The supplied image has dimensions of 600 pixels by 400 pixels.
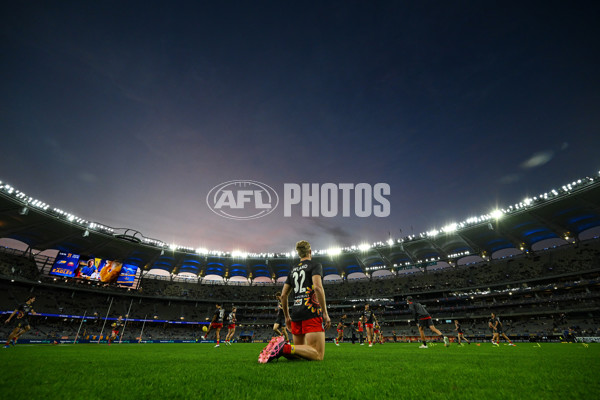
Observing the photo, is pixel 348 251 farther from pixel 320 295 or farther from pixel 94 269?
pixel 320 295

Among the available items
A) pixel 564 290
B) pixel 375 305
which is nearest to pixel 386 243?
pixel 375 305

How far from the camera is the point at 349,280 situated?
62000mm

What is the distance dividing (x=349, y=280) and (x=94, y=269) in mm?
49777

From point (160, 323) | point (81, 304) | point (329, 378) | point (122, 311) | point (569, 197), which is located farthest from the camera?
point (160, 323)

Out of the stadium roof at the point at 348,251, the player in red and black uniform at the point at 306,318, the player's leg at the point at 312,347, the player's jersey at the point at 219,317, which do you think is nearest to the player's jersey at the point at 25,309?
the player's jersey at the point at 219,317

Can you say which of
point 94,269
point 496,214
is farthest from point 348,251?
point 94,269

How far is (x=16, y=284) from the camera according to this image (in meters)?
38.5

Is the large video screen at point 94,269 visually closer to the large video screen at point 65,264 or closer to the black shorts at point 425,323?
the large video screen at point 65,264

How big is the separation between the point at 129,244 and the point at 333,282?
42907 mm

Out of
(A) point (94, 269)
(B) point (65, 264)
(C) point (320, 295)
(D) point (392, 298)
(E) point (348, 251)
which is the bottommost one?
(C) point (320, 295)

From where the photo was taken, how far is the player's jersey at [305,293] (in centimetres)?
511

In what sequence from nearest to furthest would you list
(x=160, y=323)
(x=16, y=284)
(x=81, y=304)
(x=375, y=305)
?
(x=16, y=284) < (x=81, y=304) < (x=160, y=323) < (x=375, y=305)

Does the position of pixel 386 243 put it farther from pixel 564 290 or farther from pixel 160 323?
pixel 160 323

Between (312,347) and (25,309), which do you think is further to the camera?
(25,309)
